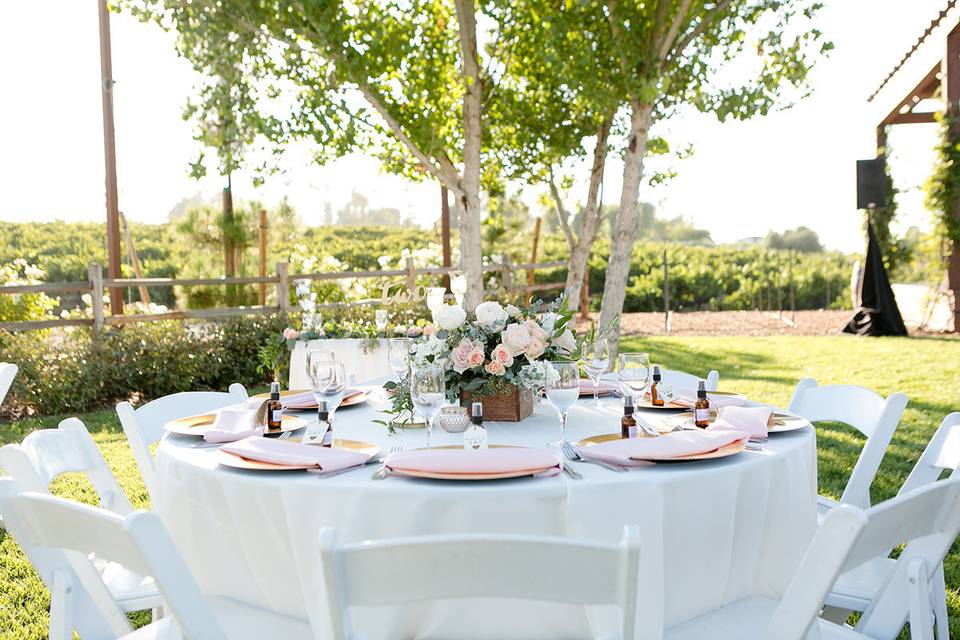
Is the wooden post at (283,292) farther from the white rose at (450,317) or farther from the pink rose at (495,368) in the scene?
the pink rose at (495,368)

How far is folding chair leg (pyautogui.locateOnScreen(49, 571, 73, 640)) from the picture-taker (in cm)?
205

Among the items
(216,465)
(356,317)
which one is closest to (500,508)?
(216,465)

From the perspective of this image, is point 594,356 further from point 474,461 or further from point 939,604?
point 939,604

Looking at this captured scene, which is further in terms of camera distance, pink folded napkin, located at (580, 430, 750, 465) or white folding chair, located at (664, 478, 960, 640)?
pink folded napkin, located at (580, 430, 750, 465)

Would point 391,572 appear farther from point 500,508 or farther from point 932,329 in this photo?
point 932,329

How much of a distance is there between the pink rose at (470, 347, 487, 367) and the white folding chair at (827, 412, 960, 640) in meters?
1.15

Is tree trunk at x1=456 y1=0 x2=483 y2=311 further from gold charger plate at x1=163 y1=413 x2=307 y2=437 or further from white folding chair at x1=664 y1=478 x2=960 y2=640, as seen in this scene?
white folding chair at x1=664 y1=478 x2=960 y2=640

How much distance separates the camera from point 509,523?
1870 mm

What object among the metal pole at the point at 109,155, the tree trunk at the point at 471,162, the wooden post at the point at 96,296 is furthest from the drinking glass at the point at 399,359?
the metal pole at the point at 109,155

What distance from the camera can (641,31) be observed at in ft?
25.1

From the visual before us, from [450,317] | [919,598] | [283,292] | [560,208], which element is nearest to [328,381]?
[450,317]

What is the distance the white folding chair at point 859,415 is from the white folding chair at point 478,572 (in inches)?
65.3

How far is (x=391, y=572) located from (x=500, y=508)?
531 mm

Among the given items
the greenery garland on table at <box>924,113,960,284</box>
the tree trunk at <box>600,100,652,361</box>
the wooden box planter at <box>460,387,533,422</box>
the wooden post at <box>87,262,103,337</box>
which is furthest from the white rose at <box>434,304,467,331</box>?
the greenery garland on table at <box>924,113,960,284</box>
